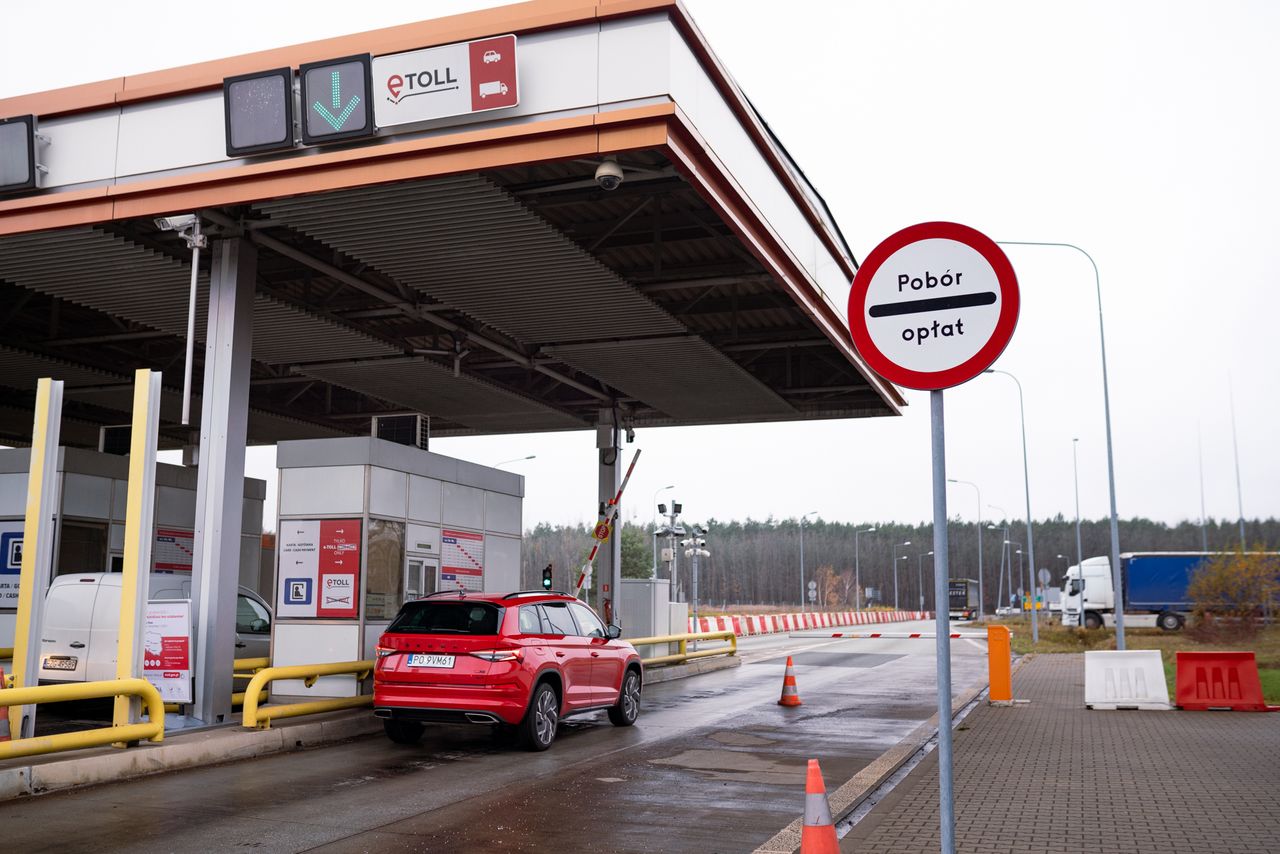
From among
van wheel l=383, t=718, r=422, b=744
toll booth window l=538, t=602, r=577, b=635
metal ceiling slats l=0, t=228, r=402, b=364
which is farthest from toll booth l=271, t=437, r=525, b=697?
toll booth window l=538, t=602, r=577, b=635

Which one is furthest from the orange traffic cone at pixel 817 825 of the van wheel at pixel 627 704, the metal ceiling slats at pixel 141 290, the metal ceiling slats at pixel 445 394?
the metal ceiling slats at pixel 445 394

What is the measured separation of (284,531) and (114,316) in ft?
16.7

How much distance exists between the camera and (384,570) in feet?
50.2

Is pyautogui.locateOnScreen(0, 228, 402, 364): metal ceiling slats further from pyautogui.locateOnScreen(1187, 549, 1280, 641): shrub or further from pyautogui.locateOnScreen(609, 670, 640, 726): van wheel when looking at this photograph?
pyautogui.locateOnScreen(1187, 549, 1280, 641): shrub

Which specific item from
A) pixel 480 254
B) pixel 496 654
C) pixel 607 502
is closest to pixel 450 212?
pixel 480 254

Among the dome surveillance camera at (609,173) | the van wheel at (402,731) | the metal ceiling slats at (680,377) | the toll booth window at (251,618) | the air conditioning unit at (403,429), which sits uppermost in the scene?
the dome surveillance camera at (609,173)

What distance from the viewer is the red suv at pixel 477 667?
11703mm

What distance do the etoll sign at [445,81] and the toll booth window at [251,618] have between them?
8004mm

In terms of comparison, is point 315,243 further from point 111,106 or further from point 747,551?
point 747,551

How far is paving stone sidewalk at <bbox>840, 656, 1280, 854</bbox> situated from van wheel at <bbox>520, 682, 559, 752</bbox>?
3.86 m

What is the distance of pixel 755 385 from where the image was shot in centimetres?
2184

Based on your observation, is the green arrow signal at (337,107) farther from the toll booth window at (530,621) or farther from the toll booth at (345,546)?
the toll booth window at (530,621)

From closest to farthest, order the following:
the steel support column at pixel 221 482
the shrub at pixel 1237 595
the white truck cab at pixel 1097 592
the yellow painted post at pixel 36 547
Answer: the yellow painted post at pixel 36 547, the steel support column at pixel 221 482, the shrub at pixel 1237 595, the white truck cab at pixel 1097 592

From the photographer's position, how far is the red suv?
38.4 ft
